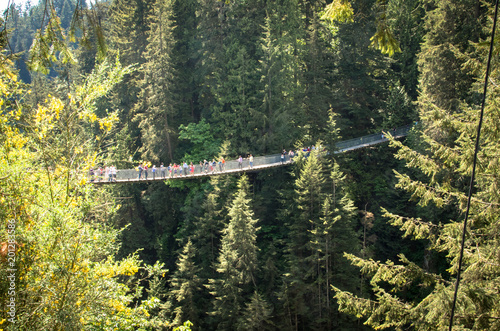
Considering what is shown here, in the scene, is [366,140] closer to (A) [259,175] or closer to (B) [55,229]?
(A) [259,175]

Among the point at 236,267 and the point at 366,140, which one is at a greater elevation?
the point at 366,140

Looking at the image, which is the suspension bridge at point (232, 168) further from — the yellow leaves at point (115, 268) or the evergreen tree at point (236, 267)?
the yellow leaves at point (115, 268)

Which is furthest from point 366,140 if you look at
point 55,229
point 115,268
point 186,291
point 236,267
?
point 55,229

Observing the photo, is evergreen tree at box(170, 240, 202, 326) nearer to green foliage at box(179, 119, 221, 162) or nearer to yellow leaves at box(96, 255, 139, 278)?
green foliage at box(179, 119, 221, 162)

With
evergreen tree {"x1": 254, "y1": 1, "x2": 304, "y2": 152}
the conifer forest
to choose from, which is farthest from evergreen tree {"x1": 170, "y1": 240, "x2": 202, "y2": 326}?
evergreen tree {"x1": 254, "y1": 1, "x2": 304, "y2": 152}

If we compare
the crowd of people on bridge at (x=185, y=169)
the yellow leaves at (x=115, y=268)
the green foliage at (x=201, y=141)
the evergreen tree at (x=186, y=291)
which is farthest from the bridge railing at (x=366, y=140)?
the yellow leaves at (x=115, y=268)

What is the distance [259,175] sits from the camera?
21516 millimetres

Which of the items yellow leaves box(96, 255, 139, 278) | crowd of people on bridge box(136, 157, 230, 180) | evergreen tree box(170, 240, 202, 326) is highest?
crowd of people on bridge box(136, 157, 230, 180)

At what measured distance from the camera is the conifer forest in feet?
17.9

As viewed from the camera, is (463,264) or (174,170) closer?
(463,264)

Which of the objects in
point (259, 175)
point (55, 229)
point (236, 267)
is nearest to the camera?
point (55, 229)

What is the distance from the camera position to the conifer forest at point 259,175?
5.46m

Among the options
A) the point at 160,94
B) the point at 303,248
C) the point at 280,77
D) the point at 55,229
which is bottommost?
the point at 303,248

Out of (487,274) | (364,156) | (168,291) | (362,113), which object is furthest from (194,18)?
(487,274)
